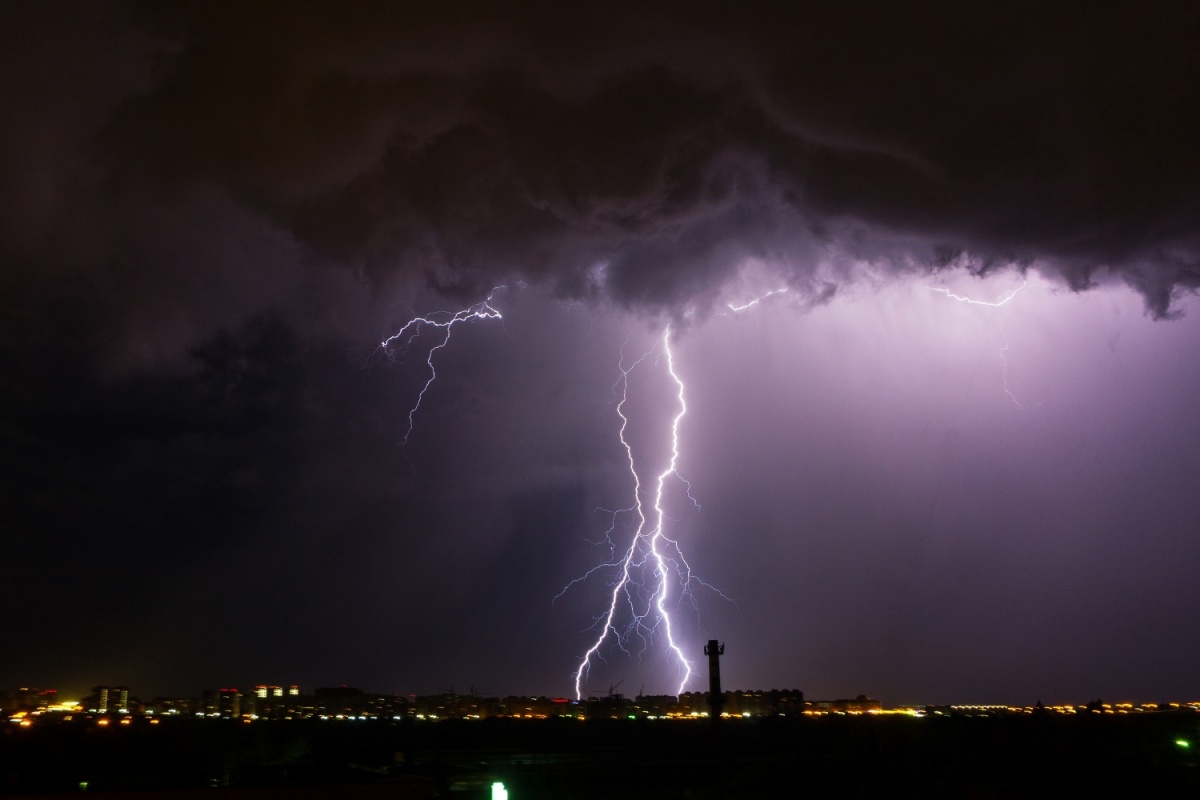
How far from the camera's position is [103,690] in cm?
10212

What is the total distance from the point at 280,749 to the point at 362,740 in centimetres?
2551

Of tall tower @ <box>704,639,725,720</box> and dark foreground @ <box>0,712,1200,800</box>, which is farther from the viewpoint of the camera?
tall tower @ <box>704,639,725,720</box>

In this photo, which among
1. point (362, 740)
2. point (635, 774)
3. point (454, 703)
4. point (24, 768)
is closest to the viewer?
point (24, 768)

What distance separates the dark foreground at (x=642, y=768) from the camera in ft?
60.8

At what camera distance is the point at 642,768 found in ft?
126

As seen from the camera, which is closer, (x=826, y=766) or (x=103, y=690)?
(x=826, y=766)

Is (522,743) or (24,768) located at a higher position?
(24,768)

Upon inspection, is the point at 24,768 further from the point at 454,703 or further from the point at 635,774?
the point at 454,703

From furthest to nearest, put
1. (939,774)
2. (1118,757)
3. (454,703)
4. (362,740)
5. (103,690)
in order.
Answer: (454,703) → (103,690) → (362,740) → (1118,757) → (939,774)

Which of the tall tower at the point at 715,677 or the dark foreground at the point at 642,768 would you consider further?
the tall tower at the point at 715,677

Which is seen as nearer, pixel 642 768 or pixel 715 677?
pixel 642 768

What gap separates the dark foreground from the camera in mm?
18547

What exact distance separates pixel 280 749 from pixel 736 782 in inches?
767

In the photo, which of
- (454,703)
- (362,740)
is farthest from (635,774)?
(454,703)
